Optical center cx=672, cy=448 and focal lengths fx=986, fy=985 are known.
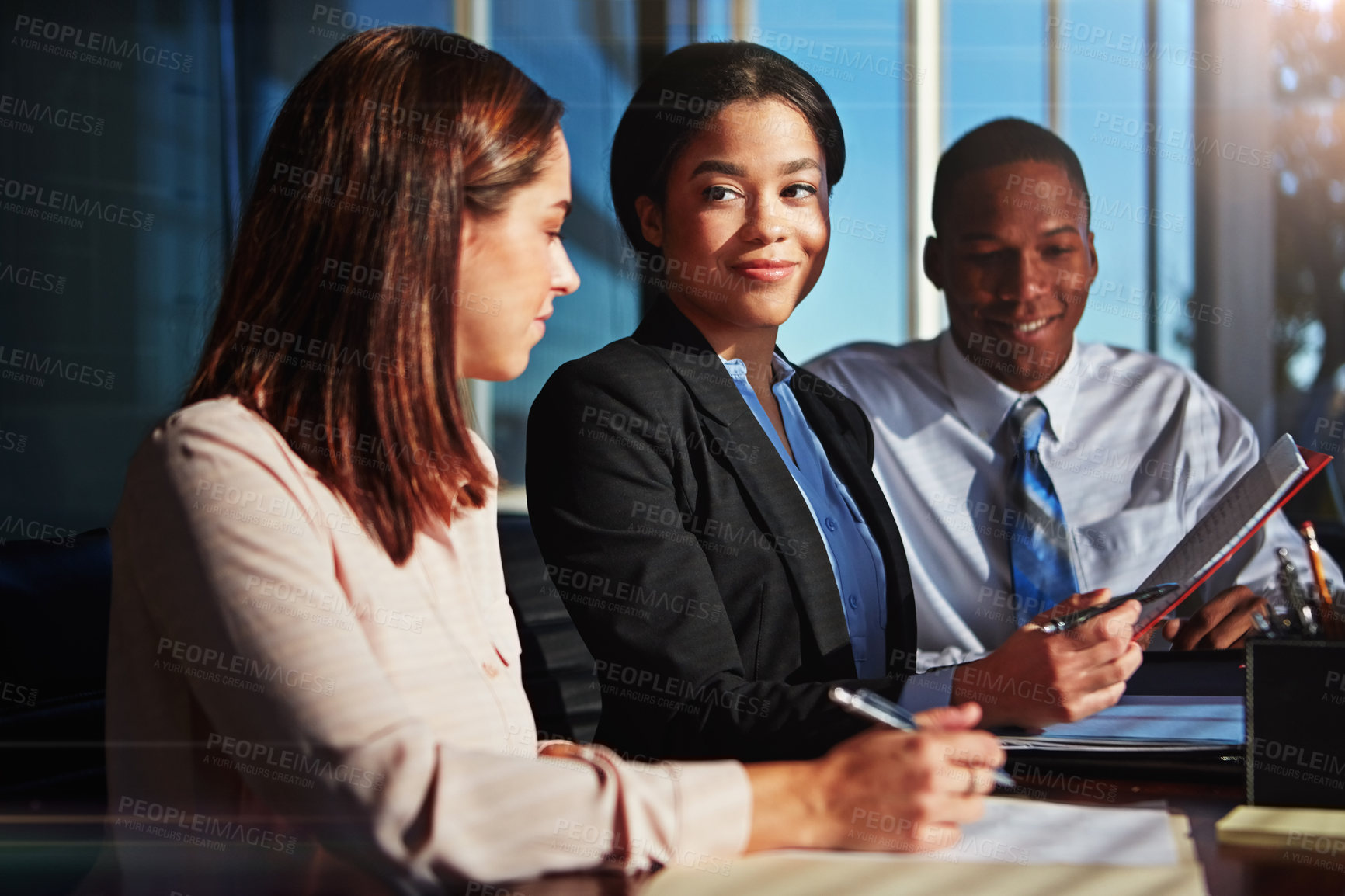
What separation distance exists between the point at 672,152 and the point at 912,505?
830 mm

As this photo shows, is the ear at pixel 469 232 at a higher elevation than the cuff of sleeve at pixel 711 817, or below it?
higher

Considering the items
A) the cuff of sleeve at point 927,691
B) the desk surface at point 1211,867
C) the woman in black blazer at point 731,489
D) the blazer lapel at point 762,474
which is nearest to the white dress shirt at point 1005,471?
the woman in black blazer at point 731,489

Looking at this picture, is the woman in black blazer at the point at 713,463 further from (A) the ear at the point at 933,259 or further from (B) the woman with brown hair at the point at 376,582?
(A) the ear at the point at 933,259

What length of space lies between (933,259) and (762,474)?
0.73 meters

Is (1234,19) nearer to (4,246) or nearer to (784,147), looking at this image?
(784,147)

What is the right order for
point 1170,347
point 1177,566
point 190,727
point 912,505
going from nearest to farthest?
point 190,727 < point 1177,566 < point 912,505 < point 1170,347

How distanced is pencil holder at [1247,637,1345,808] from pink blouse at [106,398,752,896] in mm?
564

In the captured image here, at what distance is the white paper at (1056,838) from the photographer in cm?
87

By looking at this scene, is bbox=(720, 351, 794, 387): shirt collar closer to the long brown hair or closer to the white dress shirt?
the white dress shirt

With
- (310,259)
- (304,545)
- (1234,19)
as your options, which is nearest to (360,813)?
(304,545)

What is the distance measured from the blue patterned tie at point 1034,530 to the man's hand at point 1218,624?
0.96 ft

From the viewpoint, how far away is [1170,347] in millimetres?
2172

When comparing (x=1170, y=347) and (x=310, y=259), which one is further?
(x=1170, y=347)

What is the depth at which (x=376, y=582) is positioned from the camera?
968 millimetres
